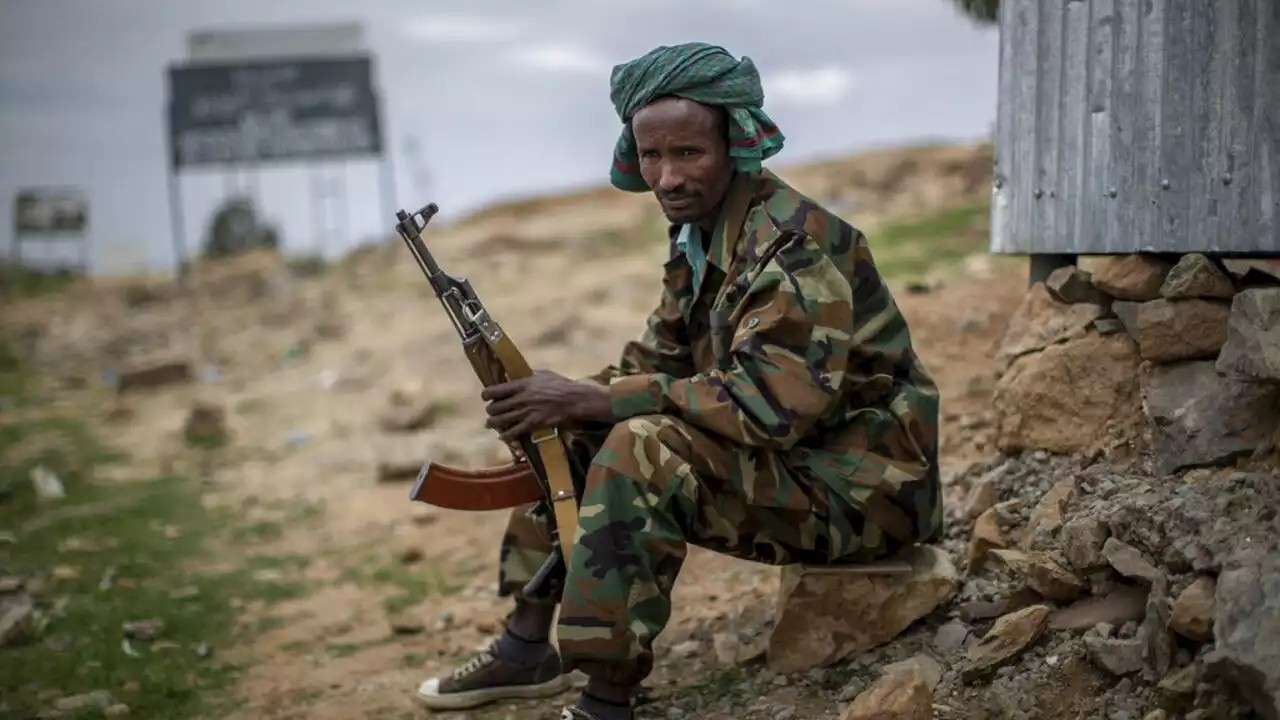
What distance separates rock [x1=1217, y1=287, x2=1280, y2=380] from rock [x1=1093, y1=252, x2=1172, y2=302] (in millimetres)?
431

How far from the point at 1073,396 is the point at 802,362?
3.83 ft

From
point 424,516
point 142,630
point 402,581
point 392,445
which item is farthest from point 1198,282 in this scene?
point 392,445

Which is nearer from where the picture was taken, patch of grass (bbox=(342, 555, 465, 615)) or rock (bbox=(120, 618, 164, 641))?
rock (bbox=(120, 618, 164, 641))

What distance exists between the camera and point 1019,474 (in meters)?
3.50

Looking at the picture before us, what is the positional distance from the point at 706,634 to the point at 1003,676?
1.07 metres

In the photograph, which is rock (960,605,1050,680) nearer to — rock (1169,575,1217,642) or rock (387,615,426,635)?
rock (1169,575,1217,642)

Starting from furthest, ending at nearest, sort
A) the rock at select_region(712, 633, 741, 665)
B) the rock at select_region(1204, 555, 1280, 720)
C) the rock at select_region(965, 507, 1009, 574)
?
the rock at select_region(712, 633, 741, 665), the rock at select_region(965, 507, 1009, 574), the rock at select_region(1204, 555, 1280, 720)

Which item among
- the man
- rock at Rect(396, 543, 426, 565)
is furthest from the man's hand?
rock at Rect(396, 543, 426, 565)

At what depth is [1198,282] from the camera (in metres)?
3.01

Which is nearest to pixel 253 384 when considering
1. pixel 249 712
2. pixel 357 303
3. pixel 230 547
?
pixel 357 303

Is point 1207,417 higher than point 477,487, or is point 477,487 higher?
point 1207,417

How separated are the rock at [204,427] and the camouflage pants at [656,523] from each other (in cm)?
604

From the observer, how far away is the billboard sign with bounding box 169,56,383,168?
18.5 metres

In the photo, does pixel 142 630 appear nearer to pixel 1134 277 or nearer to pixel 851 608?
pixel 851 608
